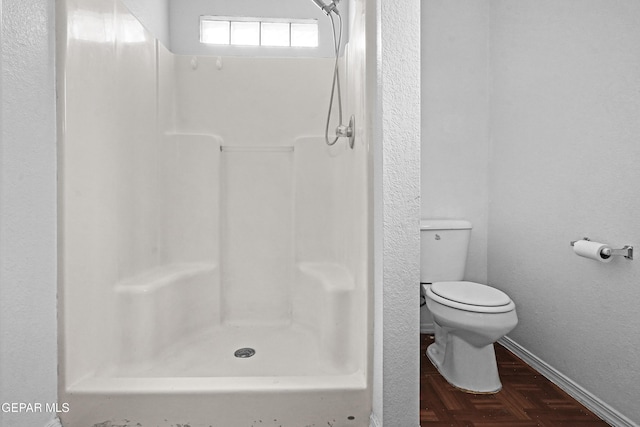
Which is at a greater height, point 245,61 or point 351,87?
point 245,61

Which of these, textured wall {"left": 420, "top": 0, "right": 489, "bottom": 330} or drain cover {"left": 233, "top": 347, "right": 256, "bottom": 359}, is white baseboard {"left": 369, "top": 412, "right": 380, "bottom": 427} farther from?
textured wall {"left": 420, "top": 0, "right": 489, "bottom": 330}

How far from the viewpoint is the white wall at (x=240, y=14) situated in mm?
2387

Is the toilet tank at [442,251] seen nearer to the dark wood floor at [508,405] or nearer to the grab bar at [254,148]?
the dark wood floor at [508,405]

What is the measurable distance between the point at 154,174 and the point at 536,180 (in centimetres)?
204

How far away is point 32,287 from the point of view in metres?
1.20

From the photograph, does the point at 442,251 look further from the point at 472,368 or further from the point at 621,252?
the point at 621,252

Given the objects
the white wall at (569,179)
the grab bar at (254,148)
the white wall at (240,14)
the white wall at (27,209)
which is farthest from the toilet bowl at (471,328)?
the white wall at (240,14)

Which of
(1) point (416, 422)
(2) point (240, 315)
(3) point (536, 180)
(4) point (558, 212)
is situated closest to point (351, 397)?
(1) point (416, 422)

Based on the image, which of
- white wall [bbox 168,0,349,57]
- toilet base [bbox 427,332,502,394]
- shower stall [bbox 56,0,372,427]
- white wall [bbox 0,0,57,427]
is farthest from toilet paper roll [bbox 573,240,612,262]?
white wall [bbox 0,0,57,427]

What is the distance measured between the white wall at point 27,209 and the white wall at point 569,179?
2.10 metres

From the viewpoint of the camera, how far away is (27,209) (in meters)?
1.19

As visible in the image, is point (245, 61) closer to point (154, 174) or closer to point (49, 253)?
point (154, 174)

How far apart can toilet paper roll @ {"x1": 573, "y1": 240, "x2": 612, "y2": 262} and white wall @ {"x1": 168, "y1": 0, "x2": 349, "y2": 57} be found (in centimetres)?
179

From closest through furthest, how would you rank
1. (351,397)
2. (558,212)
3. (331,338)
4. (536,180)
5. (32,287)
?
(32,287), (351,397), (331,338), (558,212), (536,180)
